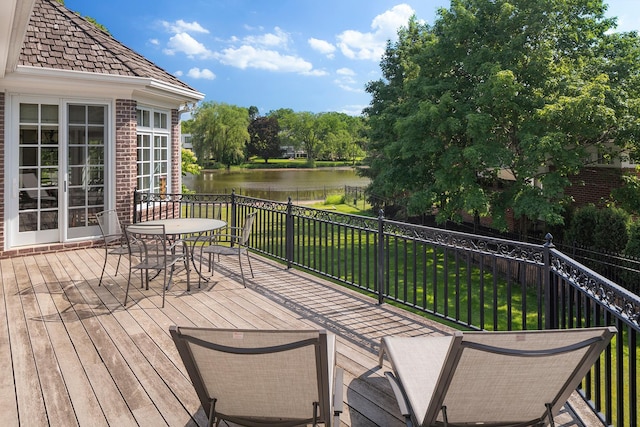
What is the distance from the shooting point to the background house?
273 inches

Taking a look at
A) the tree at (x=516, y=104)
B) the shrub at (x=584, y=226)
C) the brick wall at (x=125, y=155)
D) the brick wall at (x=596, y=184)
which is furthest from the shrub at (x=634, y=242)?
the brick wall at (x=125, y=155)

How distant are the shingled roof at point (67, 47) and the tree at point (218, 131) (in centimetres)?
3527

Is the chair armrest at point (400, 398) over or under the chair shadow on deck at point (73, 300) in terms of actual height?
over

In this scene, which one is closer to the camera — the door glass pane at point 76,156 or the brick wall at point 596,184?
the door glass pane at point 76,156

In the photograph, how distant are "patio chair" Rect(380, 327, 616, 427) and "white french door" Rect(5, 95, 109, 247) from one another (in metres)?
6.93

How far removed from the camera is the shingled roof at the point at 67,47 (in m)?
7.08

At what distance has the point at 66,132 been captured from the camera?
7.35m

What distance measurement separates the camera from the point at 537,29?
10578 mm

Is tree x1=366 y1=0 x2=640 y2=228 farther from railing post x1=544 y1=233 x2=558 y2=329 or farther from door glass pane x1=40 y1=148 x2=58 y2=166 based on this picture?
door glass pane x1=40 y1=148 x2=58 y2=166

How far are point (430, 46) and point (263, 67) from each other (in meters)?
90.4

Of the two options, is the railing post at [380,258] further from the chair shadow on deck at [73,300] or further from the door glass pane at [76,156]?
the door glass pane at [76,156]

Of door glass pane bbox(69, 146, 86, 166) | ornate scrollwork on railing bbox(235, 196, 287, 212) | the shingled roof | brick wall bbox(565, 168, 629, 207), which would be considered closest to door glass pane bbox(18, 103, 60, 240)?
door glass pane bbox(69, 146, 86, 166)

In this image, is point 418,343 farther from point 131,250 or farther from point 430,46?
point 430,46

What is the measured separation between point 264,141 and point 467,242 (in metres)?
65.9
